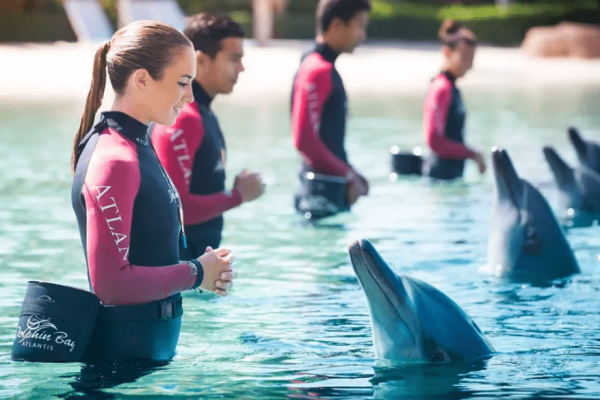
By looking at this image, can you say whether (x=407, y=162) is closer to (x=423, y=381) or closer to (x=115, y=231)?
(x=423, y=381)

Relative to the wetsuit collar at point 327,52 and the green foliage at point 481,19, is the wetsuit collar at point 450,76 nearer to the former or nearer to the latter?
the wetsuit collar at point 327,52

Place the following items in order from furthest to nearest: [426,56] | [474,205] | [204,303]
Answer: [426,56], [474,205], [204,303]

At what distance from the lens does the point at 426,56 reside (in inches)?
1323

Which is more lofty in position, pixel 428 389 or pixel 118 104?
pixel 118 104

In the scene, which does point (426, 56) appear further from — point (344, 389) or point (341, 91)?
point (344, 389)

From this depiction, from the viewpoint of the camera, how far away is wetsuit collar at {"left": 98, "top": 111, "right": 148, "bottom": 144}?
167 inches

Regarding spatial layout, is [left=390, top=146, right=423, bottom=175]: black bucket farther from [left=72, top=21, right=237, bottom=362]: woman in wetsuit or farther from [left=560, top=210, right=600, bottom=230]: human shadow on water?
[left=72, top=21, right=237, bottom=362]: woman in wetsuit

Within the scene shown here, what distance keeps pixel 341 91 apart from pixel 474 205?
2505mm

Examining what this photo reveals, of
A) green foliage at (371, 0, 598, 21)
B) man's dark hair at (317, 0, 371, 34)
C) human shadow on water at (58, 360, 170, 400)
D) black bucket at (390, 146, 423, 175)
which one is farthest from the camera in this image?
green foliage at (371, 0, 598, 21)

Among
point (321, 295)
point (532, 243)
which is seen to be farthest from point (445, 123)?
point (321, 295)

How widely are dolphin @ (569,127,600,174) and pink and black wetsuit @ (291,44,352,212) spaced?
3083 millimetres

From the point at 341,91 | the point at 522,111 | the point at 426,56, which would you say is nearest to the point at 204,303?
the point at 341,91

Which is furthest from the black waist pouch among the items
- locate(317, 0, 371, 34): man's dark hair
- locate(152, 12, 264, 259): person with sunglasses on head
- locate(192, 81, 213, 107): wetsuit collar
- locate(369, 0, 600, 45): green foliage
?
locate(369, 0, 600, 45): green foliage

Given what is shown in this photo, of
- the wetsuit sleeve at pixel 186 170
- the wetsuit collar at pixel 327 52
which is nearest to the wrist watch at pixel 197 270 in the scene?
the wetsuit sleeve at pixel 186 170
